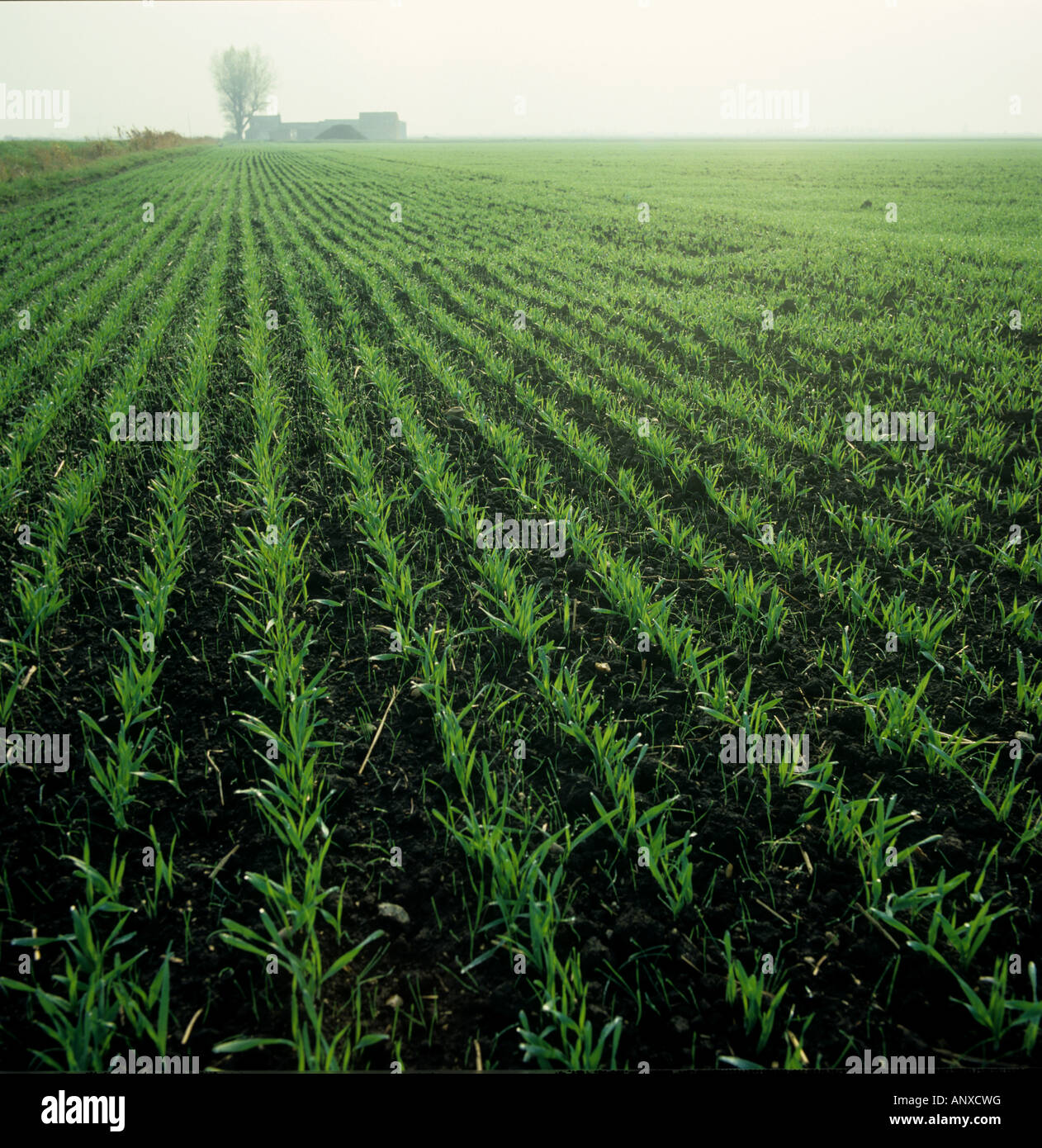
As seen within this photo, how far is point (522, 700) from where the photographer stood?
9.58ft

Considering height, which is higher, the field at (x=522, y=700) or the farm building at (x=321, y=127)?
the farm building at (x=321, y=127)

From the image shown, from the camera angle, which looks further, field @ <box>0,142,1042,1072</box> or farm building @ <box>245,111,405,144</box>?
farm building @ <box>245,111,405,144</box>

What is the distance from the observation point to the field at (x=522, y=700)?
6.02 ft

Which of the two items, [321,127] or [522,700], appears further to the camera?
[321,127]

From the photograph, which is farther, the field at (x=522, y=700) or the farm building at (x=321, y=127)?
the farm building at (x=321, y=127)

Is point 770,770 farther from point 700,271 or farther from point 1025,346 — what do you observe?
point 700,271

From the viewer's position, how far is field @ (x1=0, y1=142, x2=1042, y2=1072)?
1.83 m

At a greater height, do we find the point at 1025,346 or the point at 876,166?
the point at 876,166

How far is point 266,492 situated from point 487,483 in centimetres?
142

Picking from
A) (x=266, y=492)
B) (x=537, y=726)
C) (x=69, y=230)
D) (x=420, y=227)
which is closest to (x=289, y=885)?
(x=537, y=726)

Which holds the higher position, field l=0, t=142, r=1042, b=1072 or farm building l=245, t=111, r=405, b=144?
farm building l=245, t=111, r=405, b=144

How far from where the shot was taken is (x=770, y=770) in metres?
2.55

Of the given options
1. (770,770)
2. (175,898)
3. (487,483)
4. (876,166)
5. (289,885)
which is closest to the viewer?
(289,885)

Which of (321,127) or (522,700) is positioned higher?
(321,127)
